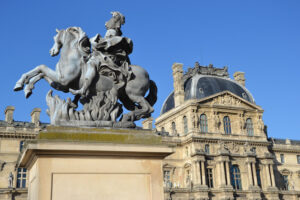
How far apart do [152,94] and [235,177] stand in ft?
140

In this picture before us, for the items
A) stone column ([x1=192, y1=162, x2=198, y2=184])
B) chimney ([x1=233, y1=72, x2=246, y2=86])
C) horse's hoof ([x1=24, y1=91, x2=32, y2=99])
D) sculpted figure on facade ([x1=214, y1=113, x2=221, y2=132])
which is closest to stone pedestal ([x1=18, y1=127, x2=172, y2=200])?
horse's hoof ([x1=24, y1=91, x2=32, y2=99])

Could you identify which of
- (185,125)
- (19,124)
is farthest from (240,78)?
(19,124)

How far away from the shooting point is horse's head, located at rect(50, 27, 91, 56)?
5.74m

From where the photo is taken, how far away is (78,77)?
219 inches

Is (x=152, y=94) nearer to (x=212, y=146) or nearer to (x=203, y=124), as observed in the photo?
(x=212, y=146)

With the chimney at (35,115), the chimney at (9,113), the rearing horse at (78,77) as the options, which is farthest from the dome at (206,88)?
the rearing horse at (78,77)

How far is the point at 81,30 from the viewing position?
5.82 m

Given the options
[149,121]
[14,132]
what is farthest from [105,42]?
[149,121]

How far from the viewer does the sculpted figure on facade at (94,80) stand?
18.0 feet

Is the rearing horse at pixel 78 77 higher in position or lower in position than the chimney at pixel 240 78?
lower

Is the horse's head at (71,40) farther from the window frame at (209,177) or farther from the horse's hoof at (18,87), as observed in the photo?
the window frame at (209,177)

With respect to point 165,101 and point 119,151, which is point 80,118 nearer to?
point 119,151

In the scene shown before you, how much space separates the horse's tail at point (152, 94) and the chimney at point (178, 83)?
4485 cm

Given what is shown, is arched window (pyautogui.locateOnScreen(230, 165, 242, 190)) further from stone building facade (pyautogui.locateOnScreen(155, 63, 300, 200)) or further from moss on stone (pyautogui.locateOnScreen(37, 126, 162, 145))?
moss on stone (pyautogui.locateOnScreen(37, 126, 162, 145))
